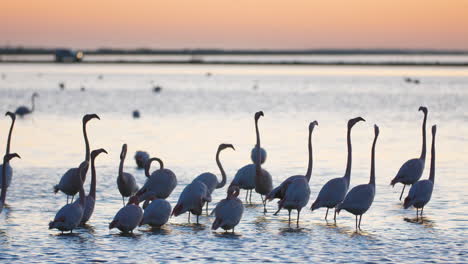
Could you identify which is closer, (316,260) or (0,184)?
(316,260)

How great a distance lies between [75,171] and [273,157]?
8.78m

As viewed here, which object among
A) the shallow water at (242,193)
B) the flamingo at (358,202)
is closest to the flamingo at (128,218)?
the shallow water at (242,193)

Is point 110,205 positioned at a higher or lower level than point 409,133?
lower

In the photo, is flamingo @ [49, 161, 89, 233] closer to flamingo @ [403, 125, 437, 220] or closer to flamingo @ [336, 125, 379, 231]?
flamingo @ [336, 125, 379, 231]

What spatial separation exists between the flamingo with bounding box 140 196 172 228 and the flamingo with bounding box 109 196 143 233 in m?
0.19

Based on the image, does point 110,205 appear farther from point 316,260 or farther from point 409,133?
point 409,133

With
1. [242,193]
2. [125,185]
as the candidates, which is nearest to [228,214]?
[125,185]

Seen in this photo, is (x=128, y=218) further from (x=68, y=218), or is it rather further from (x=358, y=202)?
(x=358, y=202)

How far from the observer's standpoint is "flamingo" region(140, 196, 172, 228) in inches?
523

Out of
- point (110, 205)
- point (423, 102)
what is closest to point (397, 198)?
point (110, 205)

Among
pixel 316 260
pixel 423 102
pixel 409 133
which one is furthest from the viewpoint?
pixel 423 102

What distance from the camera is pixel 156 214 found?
13.3 m

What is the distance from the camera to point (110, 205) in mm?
15695

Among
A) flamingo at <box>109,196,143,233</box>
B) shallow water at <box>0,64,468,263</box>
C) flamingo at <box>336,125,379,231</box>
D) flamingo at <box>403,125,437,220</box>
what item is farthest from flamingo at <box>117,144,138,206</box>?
flamingo at <box>403,125,437,220</box>
